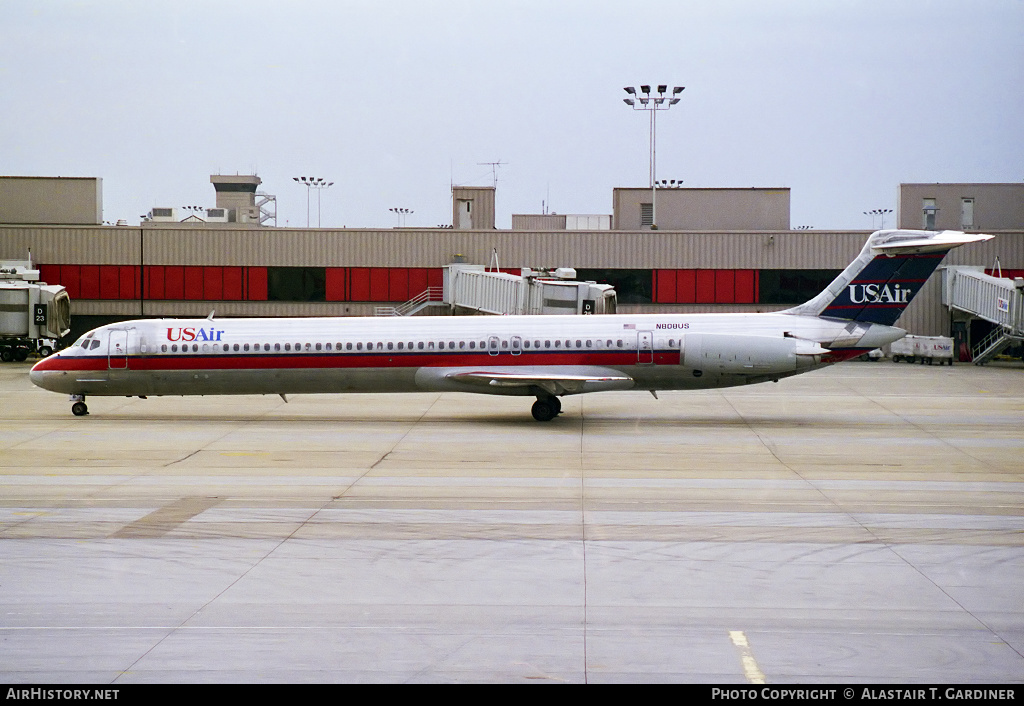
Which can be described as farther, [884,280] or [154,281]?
[154,281]

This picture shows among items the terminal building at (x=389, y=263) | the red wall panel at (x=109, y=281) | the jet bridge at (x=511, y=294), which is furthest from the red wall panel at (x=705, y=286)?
the red wall panel at (x=109, y=281)

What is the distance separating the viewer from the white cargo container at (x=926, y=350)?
50.4 meters

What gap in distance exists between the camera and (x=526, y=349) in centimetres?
2850

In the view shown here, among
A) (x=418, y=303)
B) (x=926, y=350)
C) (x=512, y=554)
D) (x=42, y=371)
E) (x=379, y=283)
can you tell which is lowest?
(x=512, y=554)

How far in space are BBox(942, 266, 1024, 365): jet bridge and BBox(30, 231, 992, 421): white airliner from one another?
21.1m

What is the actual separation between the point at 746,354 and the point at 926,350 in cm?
2707

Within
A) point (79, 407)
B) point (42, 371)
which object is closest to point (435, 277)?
point (79, 407)

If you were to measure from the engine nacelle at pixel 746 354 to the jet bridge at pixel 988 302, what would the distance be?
23870 millimetres

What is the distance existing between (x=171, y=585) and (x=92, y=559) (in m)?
1.89

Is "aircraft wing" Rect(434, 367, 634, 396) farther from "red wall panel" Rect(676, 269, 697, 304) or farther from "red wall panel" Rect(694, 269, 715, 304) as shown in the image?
"red wall panel" Rect(694, 269, 715, 304)

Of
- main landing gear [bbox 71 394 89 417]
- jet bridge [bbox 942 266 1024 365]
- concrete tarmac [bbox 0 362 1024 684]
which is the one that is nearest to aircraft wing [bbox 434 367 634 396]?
concrete tarmac [bbox 0 362 1024 684]

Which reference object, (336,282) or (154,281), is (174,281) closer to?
(154,281)

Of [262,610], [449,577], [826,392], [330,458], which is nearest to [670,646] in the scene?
[449,577]

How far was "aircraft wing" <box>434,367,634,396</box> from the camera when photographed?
27812mm
